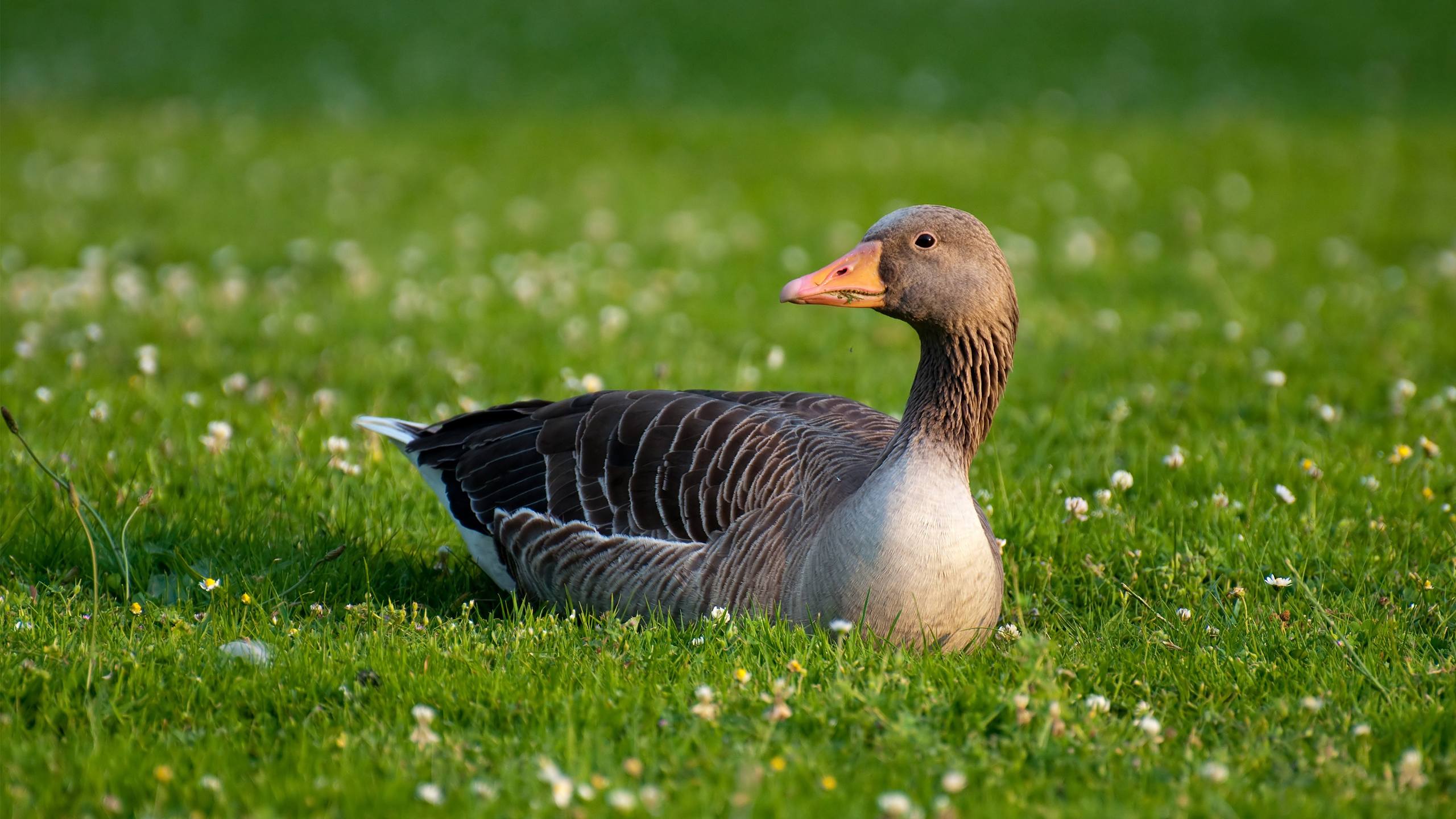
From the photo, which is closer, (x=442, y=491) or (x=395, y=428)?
(x=442, y=491)

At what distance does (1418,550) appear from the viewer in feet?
17.4

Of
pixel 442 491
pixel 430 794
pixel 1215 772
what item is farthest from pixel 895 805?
pixel 442 491

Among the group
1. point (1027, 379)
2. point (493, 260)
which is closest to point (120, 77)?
point (493, 260)

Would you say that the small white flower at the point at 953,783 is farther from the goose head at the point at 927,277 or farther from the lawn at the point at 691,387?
the goose head at the point at 927,277

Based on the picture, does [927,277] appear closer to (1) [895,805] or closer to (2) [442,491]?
(1) [895,805]

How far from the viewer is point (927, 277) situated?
4.61 metres

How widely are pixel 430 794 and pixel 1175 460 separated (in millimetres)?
3865

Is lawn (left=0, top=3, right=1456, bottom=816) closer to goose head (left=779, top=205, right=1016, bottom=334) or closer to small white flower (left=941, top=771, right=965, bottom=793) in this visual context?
small white flower (left=941, top=771, right=965, bottom=793)

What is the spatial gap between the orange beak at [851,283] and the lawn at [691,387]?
3.85 ft

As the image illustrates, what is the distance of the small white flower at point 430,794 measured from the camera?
3.32 m

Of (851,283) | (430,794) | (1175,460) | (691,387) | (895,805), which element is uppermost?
(851,283)

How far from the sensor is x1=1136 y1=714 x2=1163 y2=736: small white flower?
3.75 meters

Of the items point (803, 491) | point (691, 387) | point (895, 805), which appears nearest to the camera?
point (895, 805)

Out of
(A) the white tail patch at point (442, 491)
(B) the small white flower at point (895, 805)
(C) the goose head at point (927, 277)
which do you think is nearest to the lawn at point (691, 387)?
(B) the small white flower at point (895, 805)
